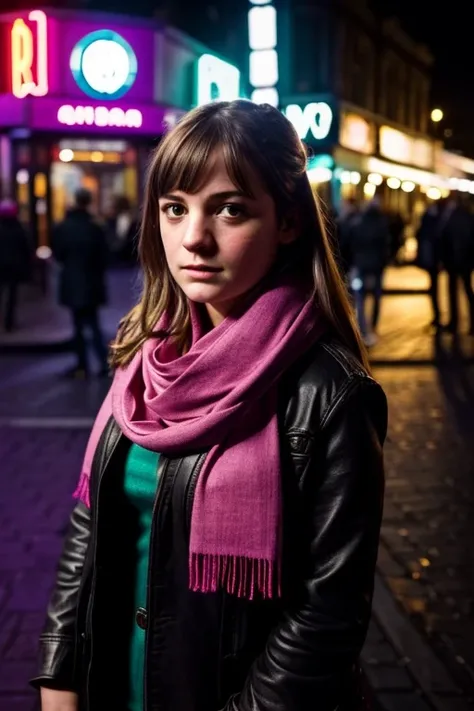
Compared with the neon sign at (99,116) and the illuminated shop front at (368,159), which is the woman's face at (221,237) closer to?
the illuminated shop front at (368,159)

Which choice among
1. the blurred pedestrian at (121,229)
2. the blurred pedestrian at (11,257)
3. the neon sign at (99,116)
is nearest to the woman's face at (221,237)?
the blurred pedestrian at (11,257)

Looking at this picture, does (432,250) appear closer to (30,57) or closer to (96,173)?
(30,57)

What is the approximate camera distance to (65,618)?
6.37ft

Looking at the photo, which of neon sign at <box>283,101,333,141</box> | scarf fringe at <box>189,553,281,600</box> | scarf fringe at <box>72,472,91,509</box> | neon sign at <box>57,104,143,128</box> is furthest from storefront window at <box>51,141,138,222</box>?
scarf fringe at <box>189,553,281,600</box>

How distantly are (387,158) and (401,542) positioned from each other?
116ft

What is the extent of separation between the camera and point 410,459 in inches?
271

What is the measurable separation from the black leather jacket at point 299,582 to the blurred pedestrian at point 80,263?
872 centimetres

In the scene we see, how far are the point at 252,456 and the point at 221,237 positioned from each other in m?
0.40

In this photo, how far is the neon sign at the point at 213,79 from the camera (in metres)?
21.5

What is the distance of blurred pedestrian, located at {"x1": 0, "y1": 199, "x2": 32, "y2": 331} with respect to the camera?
525 inches

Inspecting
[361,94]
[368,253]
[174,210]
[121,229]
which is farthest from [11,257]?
[361,94]

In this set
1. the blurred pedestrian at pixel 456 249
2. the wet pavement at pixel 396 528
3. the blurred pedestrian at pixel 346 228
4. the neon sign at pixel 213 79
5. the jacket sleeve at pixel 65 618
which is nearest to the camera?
the jacket sleeve at pixel 65 618

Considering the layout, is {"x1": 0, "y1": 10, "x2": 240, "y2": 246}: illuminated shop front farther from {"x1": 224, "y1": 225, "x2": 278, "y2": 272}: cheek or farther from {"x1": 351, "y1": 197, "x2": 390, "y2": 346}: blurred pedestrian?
{"x1": 224, "y1": 225, "x2": 278, "y2": 272}: cheek

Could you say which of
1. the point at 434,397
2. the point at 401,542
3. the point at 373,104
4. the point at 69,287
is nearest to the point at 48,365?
the point at 69,287
